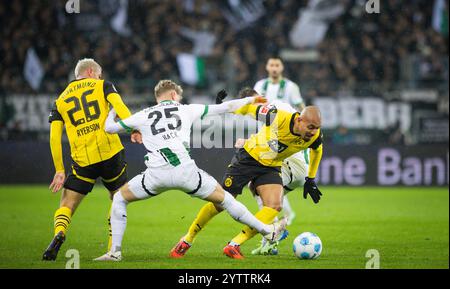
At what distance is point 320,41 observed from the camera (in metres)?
23.0

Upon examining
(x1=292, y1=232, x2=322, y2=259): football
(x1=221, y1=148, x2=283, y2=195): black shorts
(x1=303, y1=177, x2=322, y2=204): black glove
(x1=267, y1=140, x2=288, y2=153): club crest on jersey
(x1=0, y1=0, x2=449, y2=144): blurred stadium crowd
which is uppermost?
(x1=0, y1=0, x2=449, y2=144): blurred stadium crowd

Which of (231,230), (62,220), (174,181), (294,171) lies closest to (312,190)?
(294,171)

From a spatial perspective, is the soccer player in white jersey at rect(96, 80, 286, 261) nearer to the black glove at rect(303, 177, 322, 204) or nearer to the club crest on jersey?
the club crest on jersey

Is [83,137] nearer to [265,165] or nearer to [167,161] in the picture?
[167,161]

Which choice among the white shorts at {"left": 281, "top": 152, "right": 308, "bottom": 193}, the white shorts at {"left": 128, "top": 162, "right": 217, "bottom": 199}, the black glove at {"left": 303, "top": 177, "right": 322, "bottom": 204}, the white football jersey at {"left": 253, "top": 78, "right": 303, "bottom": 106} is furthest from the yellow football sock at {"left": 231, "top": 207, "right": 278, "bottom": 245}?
the white football jersey at {"left": 253, "top": 78, "right": 303, "bottom": 106}

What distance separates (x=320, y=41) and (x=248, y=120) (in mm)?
6106

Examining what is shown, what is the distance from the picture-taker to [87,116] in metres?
8.66

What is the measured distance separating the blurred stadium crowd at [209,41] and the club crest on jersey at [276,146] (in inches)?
424

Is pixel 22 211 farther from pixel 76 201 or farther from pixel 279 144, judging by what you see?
pixel 279 144

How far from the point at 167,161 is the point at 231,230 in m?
4.15

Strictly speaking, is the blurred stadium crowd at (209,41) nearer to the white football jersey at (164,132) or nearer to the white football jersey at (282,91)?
the white football jersey at (282,91)

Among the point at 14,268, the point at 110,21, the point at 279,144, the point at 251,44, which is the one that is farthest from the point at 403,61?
the point at 14,268

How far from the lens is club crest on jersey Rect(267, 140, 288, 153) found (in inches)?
350

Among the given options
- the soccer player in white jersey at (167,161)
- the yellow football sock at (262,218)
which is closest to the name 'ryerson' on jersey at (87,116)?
the soccer player in white jersey at (167,161)
